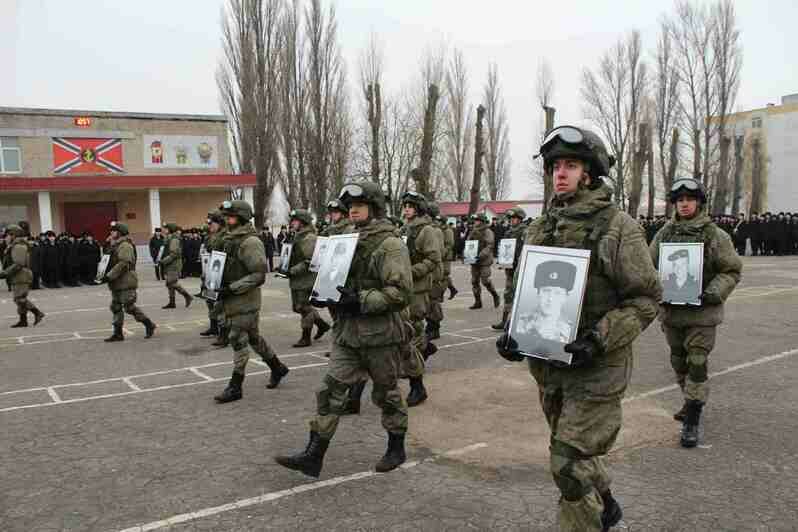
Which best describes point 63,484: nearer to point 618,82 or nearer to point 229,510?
point 229,510

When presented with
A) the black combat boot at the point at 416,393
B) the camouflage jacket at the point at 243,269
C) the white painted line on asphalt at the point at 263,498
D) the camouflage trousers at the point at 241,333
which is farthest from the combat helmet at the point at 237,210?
the white painted line on asphalt at the point at 263,498

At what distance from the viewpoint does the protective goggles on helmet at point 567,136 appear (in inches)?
118

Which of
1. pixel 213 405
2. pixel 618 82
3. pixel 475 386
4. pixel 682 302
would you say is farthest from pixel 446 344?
pixel 618 82

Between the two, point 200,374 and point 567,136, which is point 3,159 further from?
point 567,136

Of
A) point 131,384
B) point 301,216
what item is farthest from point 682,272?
point 131,384

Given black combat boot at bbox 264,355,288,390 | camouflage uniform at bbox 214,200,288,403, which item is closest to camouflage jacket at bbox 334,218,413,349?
camouflage uniform at bbox 214,200,288,403

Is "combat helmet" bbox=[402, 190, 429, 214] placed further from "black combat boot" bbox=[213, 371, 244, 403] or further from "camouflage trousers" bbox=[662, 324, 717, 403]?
"camouflage trousers" bbox=[662, 324, 717, 403]

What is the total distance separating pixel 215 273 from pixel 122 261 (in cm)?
437

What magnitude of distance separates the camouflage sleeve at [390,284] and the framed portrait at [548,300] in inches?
50.7

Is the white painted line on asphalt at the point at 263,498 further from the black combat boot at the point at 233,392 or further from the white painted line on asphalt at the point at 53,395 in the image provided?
the white painted line on asphalt at the point at 53,395

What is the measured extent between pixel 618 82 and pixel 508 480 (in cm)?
3964

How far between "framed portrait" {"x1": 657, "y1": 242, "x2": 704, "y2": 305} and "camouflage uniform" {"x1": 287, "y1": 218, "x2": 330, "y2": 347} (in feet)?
17.5

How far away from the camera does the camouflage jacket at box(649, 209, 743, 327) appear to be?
4.92 metres

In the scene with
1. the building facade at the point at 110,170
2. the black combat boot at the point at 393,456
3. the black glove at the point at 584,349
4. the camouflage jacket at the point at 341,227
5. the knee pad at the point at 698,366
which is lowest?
the black combat boot at the point at 393,456
